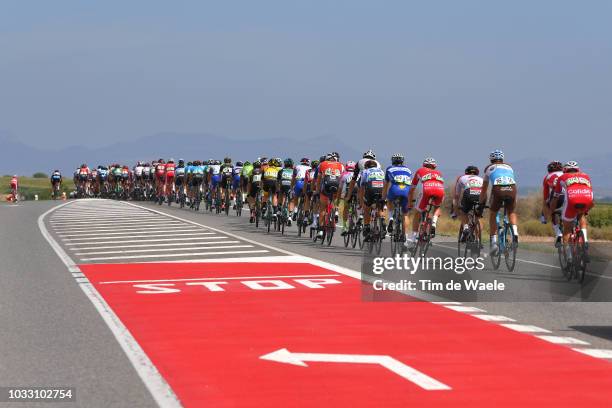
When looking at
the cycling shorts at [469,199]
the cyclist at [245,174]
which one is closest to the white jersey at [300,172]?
the cyclist at [245,174]

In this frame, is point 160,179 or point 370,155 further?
point 160,179

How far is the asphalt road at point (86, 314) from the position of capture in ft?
26.8

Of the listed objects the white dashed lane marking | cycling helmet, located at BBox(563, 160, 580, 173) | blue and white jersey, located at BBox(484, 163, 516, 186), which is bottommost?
the white dashed lane marking

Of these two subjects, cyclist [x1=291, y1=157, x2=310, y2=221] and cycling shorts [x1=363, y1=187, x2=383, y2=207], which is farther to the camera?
cyclist [x1=291, y1=157, x2=310, y2=221]

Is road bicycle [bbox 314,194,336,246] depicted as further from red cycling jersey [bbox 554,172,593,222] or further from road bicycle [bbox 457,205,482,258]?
red cycling jersey [bbox 554,172,593,222]

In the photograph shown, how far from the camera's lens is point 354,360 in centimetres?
891

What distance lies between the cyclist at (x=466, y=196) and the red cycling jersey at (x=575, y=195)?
2408 millimetres

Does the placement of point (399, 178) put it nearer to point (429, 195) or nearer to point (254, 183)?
point (429, 195)

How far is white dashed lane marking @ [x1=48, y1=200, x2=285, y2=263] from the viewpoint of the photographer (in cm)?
2097

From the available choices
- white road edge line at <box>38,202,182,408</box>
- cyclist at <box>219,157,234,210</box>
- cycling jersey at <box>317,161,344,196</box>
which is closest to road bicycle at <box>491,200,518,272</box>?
white road edge line at <box>38,202,182,408</box>

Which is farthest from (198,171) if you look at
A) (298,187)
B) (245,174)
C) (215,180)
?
(298,187)

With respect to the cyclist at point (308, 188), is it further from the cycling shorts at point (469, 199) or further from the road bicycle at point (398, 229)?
the cycling shorts at point (469, 199)

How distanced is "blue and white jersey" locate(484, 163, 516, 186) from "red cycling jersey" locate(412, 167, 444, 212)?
1.70 metres

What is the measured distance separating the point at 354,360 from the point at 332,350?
0.54m
